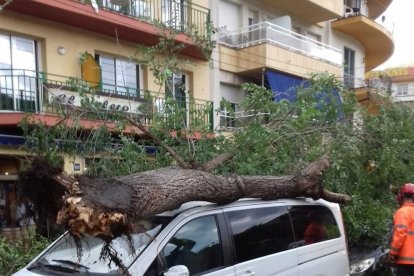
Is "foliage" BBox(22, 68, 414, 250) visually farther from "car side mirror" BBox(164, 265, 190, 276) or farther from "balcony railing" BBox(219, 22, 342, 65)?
"balcony railing" BBox(219, 22, 342, 65)

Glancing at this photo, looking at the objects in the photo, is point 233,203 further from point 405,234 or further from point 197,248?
point 405,234

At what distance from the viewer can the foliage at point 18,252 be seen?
21.5 feet

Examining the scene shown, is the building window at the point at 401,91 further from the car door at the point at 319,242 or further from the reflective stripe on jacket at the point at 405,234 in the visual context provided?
the car door at the point at 319,242

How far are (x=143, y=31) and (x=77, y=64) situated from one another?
6.74 ft

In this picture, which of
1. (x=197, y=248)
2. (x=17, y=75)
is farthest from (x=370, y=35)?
(x=197, y=248)

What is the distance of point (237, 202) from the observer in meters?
4.79

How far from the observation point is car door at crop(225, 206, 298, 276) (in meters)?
4.43

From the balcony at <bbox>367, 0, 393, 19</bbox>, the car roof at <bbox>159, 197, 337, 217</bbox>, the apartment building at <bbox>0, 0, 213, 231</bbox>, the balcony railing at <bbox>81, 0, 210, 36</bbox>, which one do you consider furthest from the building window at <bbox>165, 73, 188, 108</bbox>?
the balcony at <bbox>367, 0, 393, 19</bbox>

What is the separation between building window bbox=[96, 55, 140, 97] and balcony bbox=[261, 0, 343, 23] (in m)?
6.91

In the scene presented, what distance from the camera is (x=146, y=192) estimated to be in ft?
12.5

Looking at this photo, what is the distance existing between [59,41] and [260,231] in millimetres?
9134

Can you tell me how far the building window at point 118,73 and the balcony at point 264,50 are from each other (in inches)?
143

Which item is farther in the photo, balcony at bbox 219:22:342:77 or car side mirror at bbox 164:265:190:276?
balcony at bbox 219:22:342:77

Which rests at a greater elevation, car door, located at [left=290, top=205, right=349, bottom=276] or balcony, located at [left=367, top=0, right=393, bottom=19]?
balcony, located at [left=367, top=0, right=393, bottom=19]
